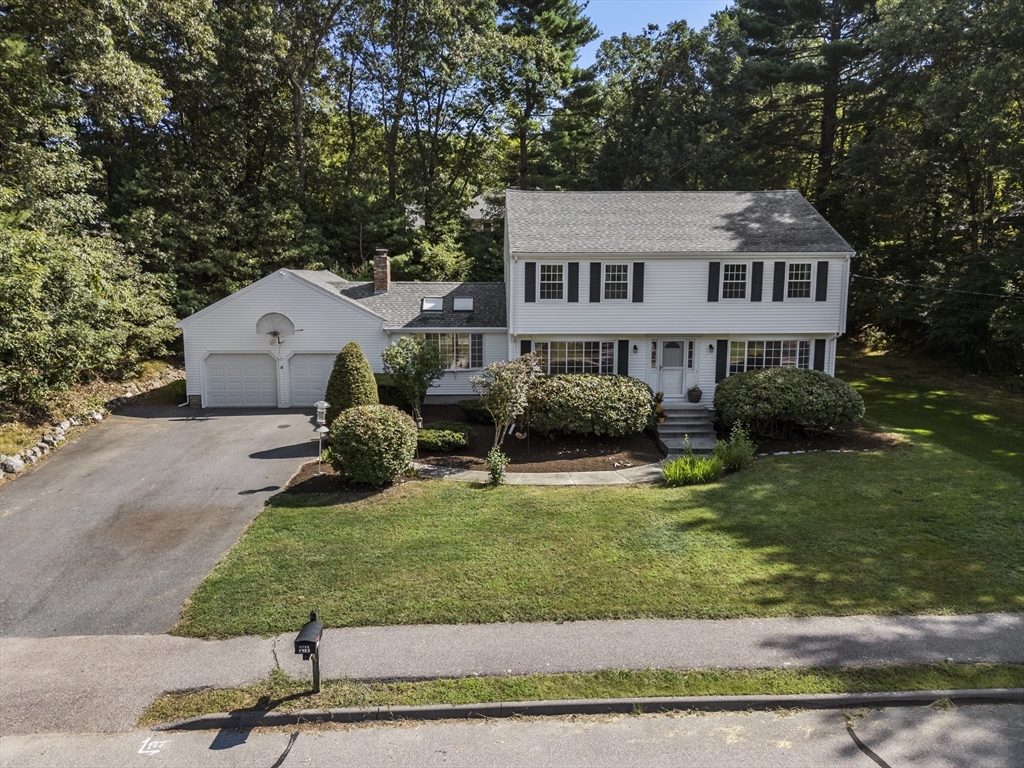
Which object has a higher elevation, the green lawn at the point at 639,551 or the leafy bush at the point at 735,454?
the leafy bush at the point at 735,454

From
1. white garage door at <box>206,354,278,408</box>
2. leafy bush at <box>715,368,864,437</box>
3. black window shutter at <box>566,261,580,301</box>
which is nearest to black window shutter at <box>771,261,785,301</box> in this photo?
leafy bush at <box>715,368,864,437</box>

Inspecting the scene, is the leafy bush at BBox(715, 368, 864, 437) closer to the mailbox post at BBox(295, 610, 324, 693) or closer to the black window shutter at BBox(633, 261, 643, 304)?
the black window shutter at BBox(633, 261, 643, 304)

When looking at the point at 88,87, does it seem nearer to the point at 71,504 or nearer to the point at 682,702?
the point at 71,504

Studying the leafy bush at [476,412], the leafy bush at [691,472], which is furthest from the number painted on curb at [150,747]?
the leafy bush at [476,412]

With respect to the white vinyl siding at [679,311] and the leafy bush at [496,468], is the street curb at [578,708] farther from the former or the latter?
the white vinyl siding at [679,311]

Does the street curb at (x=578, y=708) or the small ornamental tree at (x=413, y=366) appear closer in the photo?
the street curb at (x=578, y=708)

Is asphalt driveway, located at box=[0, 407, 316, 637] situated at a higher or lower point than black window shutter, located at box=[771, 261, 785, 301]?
lower
